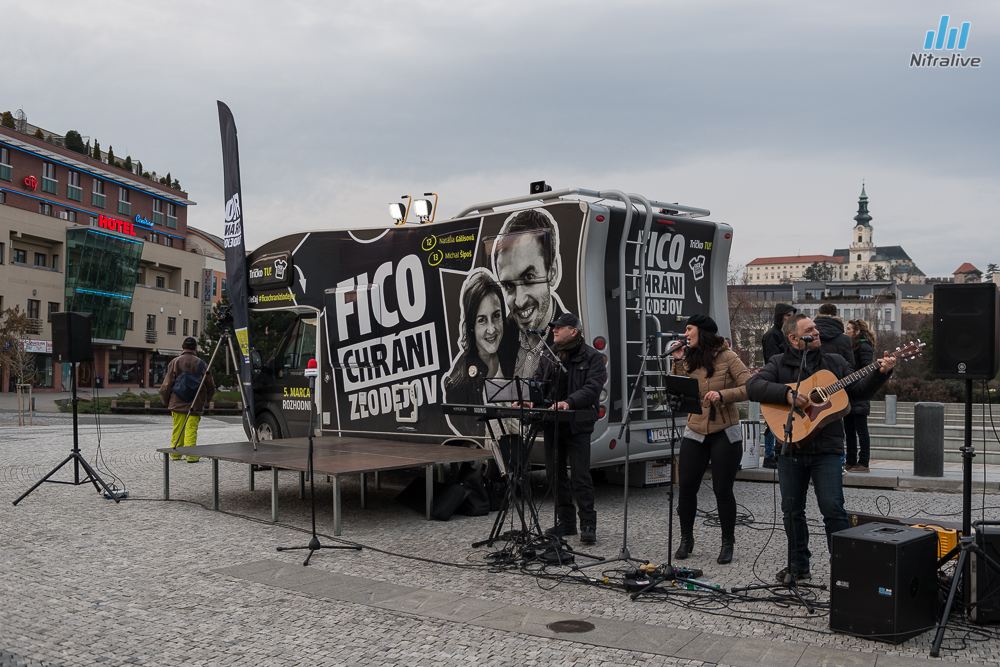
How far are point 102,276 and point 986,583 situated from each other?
55989 mm

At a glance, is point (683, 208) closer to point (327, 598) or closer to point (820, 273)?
point (327, 598)

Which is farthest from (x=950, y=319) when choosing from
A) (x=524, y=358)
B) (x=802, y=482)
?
(x=524, y=358)

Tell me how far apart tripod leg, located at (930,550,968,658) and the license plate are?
4.14m

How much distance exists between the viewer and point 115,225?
179ft

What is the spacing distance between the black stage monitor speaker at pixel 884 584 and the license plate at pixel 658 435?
406 cm

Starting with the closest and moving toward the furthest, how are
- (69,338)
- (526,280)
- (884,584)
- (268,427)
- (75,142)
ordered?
(884,584), (526,280), (69,338), (268,427), (75,142)

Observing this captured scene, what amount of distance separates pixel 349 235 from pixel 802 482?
6137 mm

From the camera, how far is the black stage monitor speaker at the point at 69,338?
9477mm

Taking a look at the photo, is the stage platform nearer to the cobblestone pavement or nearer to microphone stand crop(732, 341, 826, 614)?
the cobblestone pavement

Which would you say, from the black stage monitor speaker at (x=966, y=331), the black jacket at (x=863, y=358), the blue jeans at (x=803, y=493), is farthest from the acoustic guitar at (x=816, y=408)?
the black jacket at (x=863, y=358)

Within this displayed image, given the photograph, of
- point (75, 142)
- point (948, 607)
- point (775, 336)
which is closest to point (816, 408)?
point (948, 607)

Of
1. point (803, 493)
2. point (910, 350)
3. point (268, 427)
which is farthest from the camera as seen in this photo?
point (268, 427)

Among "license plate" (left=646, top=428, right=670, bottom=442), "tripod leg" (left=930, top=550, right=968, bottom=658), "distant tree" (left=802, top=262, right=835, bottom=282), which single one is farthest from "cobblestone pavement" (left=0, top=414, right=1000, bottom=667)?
"distant tree" (left=802, top=262, right=835, bottom=282)

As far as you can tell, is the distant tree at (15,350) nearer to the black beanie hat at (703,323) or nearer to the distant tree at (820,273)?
the black beanie hat at (703,323)
